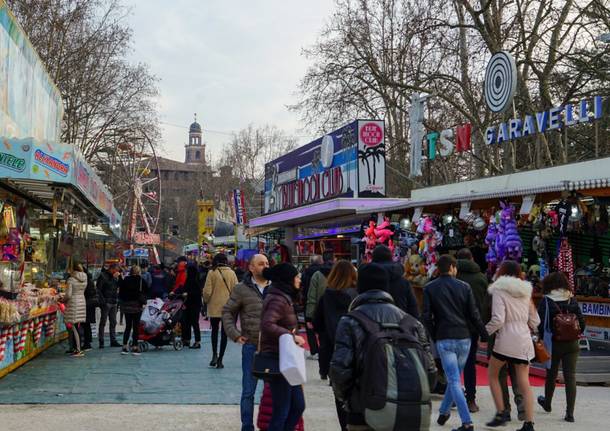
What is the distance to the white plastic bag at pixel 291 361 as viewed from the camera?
18.7 ft

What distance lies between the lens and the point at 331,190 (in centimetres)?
2506

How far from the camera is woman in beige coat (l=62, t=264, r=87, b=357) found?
13.4m

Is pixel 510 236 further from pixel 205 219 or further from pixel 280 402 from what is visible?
pixel 205 219

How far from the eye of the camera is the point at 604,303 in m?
13.2

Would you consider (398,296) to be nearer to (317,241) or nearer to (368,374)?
(368,374)

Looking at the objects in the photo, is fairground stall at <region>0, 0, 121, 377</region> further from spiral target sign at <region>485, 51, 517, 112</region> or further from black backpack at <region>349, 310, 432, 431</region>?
spiral target sign at <region>485, 51, 517, 112</region>

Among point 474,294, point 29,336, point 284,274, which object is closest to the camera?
point 284,274

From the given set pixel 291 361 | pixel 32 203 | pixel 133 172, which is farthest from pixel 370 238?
pixel 133 172

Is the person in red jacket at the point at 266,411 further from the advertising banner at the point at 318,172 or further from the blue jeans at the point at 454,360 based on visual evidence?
the advertising banner at the point at 318,172

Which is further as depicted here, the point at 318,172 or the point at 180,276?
the point at 318,172

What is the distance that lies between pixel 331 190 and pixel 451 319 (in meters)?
17.7

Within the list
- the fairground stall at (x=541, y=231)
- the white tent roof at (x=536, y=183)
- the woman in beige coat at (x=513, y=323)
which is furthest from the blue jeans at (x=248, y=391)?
the white tent roof at (x=536, y=183)

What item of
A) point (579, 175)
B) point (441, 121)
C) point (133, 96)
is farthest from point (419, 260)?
point (133, 96)

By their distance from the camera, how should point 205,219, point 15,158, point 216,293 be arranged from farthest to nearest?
1. point 205,219
2. point 216,293
3. point 15,158
